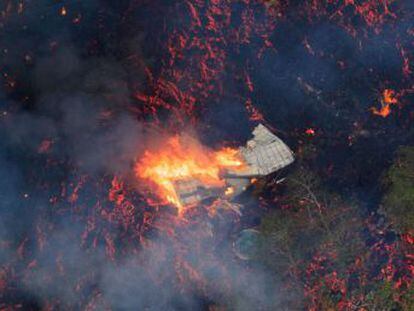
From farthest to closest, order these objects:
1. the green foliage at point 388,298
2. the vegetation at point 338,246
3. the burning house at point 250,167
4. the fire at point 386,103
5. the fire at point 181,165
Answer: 1. the fire at point 386,103
2. the fire at point 181,165
3. the burning house at point 250,167
4. the vegetation at point 338,246
5. the green foliage at point 388,298

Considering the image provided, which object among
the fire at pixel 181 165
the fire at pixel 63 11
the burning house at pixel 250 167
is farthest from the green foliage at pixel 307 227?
the fire at pixel 63 11

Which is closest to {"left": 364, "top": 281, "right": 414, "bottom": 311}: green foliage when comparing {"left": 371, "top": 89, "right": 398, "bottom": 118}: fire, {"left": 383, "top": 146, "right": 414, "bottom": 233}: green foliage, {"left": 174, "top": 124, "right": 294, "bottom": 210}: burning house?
{"left": 383, "top": 146, "right": 414, "bottom": 233}: green foliage

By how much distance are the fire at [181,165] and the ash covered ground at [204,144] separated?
12.2 inches

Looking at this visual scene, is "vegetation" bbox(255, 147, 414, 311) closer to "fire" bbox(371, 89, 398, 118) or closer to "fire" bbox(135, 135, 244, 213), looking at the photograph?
"fire" bbox(371, 89, 398, 118)

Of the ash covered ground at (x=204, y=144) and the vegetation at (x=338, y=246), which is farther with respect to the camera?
the ash covered ground at (x=204, y=144)

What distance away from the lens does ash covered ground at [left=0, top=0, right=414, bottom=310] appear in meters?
13.5

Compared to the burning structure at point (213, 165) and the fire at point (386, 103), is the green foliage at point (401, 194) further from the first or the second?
the burning structure at point (213, 165)

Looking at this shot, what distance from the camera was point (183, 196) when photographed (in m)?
13.8

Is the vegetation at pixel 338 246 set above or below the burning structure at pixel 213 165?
below

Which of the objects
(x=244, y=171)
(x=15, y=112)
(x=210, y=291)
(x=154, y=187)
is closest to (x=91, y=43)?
(x=15, y=112)

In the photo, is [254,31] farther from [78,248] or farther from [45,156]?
→ [78,248]

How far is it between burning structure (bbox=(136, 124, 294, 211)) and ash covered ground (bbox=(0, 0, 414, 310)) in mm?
403

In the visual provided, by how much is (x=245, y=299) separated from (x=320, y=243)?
281 cm

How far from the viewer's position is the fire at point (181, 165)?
14.4 meters
